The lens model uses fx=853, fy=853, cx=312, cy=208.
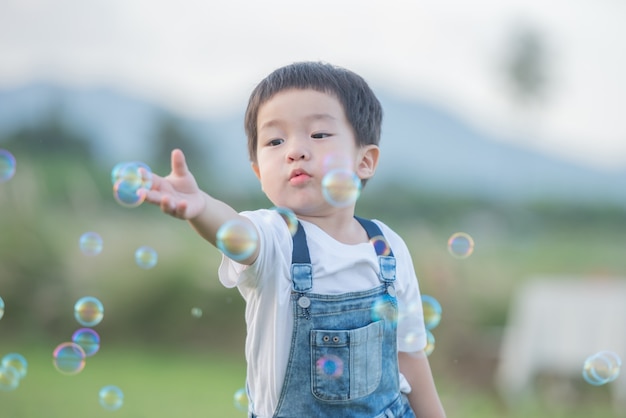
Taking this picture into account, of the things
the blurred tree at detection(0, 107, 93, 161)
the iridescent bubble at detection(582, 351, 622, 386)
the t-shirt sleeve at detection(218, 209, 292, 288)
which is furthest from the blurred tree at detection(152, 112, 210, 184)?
the t-shirt sleeve at detection(218, 209, 292, 288)

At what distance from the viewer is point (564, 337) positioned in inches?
209

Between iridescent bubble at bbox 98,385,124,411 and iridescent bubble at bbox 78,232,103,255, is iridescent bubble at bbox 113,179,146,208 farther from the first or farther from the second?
iridescent bubble at bbox 98,385,124,411

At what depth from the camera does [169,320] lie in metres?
5.86

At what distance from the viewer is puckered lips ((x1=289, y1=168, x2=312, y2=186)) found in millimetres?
1702

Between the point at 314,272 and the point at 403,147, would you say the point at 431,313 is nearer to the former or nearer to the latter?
the point at 314,272

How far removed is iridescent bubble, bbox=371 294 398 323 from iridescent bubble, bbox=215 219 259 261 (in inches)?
12.3

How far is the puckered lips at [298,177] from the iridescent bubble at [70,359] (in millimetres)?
1033

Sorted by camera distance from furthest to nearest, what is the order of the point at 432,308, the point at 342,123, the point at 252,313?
the point at 432,308 < the point at 342,123 < the point at 252,313

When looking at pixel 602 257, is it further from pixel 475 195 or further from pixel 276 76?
pixel 276 76

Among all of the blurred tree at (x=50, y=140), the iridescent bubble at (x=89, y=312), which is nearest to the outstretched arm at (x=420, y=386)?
the iridescent bubble at (x=89, y=312)

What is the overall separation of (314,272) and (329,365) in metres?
0.18

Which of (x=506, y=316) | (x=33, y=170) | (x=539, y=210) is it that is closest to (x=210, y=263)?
(x=33, y=170)

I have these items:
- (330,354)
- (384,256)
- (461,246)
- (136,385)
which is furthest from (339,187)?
(136,385)

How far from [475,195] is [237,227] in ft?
20.3
